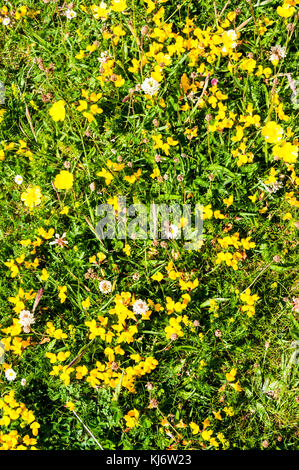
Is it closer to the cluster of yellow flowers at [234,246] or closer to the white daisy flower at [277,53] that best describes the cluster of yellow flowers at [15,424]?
the cluster of yellow flowers at [234,246]

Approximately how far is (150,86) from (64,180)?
3.05 ft

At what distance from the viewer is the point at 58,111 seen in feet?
10.2

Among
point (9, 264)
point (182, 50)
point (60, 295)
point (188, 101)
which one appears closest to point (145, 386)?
point (60, 295)

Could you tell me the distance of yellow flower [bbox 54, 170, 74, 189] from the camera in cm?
304

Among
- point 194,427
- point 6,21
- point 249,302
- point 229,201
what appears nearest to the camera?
point 194,427

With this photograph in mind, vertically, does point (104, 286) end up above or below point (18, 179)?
below

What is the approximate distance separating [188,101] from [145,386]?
2.02m

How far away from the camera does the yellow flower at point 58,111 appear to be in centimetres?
311

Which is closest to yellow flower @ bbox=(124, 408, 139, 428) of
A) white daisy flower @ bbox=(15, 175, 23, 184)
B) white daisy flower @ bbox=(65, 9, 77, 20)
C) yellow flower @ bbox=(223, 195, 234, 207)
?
yellow flower @ bbox=(223, 195, 234, 207)

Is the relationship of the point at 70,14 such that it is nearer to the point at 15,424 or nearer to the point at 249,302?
the point at 249,302

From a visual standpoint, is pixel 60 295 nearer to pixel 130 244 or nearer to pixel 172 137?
pixel 130 244

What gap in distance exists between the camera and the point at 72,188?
120 inches

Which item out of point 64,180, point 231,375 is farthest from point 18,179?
point 231,375

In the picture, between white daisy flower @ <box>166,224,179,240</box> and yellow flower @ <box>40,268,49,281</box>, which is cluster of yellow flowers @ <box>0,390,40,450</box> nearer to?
yellow flower @ <box>40,268,49,281</box>
